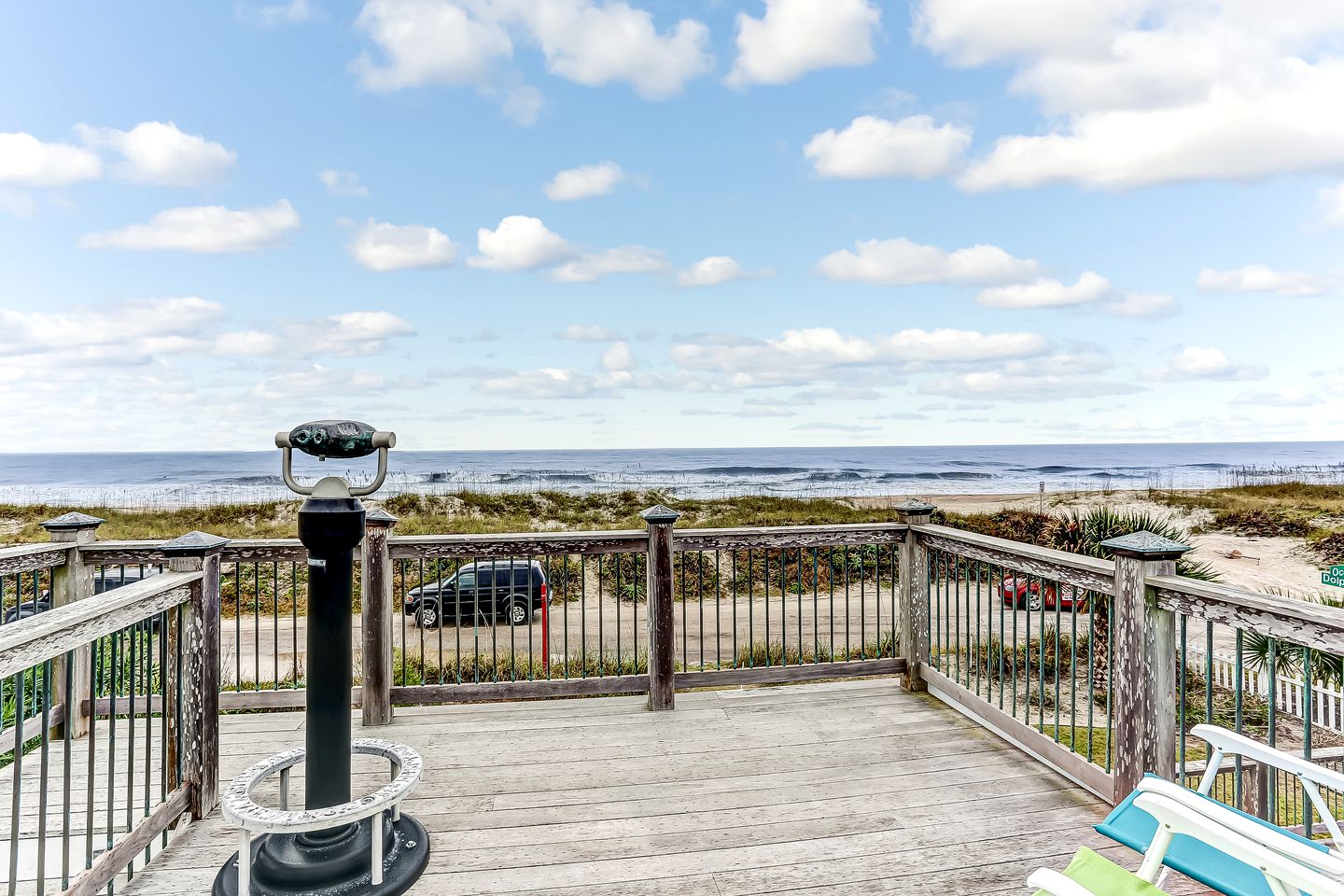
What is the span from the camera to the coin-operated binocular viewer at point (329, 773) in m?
1.90

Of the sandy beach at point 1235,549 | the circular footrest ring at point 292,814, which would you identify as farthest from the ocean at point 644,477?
the circular footrest ring at point 292,814

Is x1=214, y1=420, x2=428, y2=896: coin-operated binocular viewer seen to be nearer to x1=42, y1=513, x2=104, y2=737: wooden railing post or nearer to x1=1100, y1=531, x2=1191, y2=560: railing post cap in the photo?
x1=42, y1=513, x2=104, y2=737: wooden railing post

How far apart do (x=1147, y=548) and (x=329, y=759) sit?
2883 mm

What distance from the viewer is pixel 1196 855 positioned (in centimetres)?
149

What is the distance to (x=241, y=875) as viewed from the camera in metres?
1.83

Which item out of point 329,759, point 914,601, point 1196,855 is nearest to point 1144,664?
point 1196,855

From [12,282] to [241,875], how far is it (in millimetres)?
35407

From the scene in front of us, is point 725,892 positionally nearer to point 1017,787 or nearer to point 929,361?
point 1017,787

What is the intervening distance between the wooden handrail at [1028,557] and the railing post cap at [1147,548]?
5.8 inches

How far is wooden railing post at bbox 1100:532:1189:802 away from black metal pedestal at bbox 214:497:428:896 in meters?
2.53

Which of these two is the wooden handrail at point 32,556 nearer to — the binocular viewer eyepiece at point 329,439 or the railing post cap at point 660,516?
the binocular viewer eyepiece at point 329,439

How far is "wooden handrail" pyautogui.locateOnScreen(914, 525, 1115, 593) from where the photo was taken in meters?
2.54

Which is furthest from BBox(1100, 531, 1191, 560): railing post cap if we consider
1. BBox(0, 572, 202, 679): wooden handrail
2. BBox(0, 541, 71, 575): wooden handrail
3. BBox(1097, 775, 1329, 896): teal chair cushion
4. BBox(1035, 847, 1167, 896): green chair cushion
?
BBox(0, 541, 71, 575): wooden handrail

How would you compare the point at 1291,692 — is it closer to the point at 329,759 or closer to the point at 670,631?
the point at 670,631
